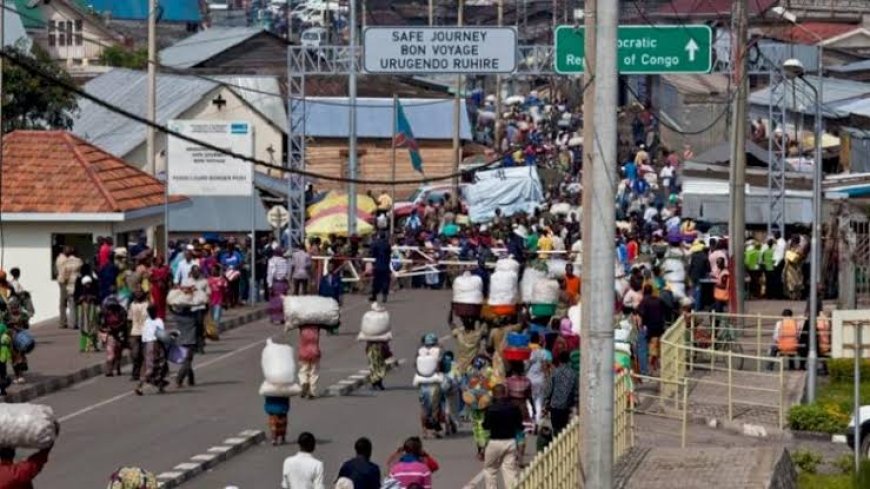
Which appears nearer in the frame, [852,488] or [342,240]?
[852,488]

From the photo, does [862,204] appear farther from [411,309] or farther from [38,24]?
[38,24]

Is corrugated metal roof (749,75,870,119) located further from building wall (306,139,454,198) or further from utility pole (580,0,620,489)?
utility pole (580,0,620,489)

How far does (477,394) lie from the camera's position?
78.2 feet

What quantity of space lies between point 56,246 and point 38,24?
61.6 m

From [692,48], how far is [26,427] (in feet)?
34.1

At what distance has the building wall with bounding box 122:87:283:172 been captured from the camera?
67.5 m

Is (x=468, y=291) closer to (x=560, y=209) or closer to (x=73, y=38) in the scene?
(x=560, y=209)

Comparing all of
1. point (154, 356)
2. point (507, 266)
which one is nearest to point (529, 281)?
point (507, 266)

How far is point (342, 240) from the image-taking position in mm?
50188

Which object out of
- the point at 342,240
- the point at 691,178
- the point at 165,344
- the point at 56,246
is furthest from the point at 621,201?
the point at 165,344

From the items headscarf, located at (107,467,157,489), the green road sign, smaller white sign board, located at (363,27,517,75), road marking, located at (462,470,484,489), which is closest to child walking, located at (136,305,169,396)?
road marking, located at (462,470,484,489)

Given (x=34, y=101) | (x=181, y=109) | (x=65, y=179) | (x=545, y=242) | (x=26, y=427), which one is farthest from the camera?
(x=181, y=109)

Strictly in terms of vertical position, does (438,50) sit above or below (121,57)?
below

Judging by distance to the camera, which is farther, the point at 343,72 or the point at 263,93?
the point at 263,93
